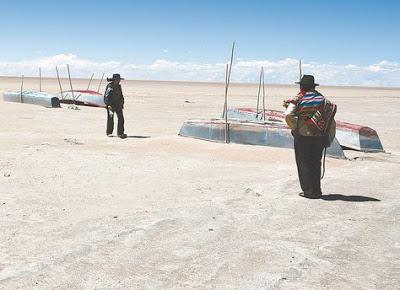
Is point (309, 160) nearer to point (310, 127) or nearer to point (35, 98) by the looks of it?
point (310, 127)

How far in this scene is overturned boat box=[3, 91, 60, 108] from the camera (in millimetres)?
25766

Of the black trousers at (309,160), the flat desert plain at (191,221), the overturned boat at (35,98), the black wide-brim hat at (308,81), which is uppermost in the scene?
the black wide-brim hat at (308,81)

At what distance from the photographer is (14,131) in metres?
15.6

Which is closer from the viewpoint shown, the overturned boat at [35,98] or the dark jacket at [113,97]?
the dark jacket at [113,97]

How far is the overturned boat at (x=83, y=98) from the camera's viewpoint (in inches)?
1075

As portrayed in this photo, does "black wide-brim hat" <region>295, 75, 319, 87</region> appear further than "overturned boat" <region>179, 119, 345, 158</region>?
No

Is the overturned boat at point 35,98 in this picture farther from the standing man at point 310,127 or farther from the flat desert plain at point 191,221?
the standing man at point 310,127

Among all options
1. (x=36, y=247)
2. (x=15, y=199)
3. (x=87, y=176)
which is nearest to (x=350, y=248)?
(x=36, y=247)

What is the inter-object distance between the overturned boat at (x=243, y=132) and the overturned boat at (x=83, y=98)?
45.1 feet

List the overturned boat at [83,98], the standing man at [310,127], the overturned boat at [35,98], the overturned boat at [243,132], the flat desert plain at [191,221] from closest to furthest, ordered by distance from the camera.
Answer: the flat desert plain at [191,221] → the standing man at [310,127] → the overturned boat at [243,132] → the overturned boat at [35,98] → the overturned boat at [83,98]

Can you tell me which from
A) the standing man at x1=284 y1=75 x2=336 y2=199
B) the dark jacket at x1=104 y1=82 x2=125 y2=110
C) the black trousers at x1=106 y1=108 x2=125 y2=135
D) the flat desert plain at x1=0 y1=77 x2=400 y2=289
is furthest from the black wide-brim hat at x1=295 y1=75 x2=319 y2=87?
the dark jacket at x1=104 y1=82 x2=125 y2=110

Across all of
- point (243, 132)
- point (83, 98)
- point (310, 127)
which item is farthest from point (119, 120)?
point (83, 98)

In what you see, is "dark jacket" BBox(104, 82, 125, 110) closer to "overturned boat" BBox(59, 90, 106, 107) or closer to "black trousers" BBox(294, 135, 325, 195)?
"black trousers" BBox(294, 135, 325, 195)

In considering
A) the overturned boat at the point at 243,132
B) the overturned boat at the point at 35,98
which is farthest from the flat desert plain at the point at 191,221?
the overturned boat at the point at 35,98
